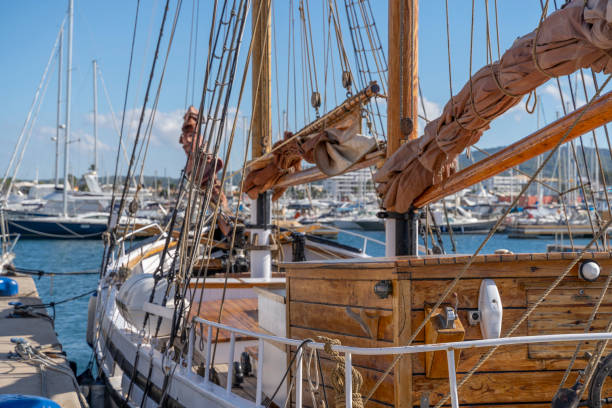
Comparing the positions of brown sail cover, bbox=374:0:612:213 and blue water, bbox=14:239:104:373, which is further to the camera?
blue water, bbox=14:239:104:373

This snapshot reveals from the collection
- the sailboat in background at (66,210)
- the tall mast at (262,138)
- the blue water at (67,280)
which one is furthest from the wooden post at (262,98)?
the sailboat in background at (66,210)

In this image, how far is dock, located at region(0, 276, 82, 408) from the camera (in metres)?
6.23

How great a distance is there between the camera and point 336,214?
81500 millimetres

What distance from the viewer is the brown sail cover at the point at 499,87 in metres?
Result: 3.39

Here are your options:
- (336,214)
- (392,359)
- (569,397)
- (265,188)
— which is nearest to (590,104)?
(569,397)

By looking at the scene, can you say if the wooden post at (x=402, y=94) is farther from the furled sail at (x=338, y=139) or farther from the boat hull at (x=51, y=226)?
the boat hull at (x=51, y=226)

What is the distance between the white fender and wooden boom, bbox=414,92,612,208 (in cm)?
104

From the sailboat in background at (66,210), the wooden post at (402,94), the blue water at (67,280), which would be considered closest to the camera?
the wooden post at (402,94)

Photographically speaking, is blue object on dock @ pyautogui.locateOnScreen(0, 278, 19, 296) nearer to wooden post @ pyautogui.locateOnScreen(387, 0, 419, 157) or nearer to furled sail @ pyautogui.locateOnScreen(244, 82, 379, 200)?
furled sail @ pyautogui.locateOnScreen(244, 82, 379, 200)

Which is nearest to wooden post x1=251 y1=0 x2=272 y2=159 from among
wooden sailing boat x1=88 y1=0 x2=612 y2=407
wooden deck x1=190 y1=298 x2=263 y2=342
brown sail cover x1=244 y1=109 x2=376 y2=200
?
brown sail cover x1=244 y1=109 x2=376 y2=200

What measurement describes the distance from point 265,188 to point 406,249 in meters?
3.74

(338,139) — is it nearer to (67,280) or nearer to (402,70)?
(402,70)

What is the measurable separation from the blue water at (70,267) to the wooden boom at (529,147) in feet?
31.1

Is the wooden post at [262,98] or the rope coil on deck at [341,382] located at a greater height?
the wooden post at [262,98]
